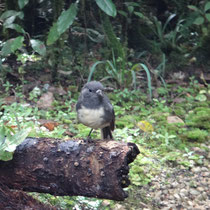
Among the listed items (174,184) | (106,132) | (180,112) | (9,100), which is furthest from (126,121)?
(9,100)

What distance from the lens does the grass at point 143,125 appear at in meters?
3.68

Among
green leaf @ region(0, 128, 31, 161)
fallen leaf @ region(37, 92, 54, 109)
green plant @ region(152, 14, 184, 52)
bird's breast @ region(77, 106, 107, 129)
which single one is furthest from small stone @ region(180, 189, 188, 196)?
green plant @ region(152, 14, 184, 52)

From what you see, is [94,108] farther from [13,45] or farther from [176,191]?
[13,45]

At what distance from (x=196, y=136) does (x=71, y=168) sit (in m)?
2.26

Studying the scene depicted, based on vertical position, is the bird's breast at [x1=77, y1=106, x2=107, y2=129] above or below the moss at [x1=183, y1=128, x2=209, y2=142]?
above

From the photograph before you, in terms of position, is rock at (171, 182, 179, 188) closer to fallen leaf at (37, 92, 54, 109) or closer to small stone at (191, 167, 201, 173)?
small stone at (191, 167, 201, 173)

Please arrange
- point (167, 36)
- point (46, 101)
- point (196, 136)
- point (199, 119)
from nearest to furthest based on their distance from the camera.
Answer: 1. point (196, 136)
2. point (199, 119)
3. point (46, 101)
4. point (167, 36)

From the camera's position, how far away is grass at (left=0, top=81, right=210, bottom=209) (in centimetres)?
368

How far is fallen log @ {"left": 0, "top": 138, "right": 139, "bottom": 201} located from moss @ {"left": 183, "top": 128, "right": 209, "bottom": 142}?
1.95m

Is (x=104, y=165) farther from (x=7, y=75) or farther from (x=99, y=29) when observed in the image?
(x=99, y=29)

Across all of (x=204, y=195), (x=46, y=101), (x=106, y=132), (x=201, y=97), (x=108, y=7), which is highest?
(x=108, y=7)

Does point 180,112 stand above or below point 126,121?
below

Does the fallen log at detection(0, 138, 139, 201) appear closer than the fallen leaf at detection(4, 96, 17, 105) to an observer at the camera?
Yes

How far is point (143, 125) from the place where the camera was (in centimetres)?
427
